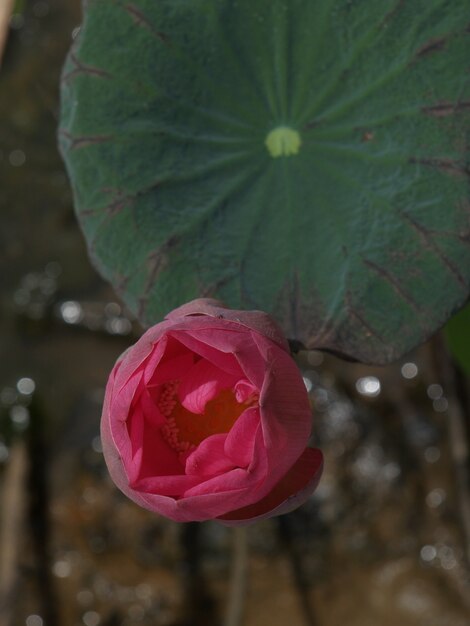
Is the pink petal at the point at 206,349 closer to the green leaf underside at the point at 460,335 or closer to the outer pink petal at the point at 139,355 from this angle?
the outer pink petal at the point at 139,355

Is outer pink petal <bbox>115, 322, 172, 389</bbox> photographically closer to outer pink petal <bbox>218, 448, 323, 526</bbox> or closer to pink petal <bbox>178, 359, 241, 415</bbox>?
pink petal <bbox>178, 359, 241, 415</bbox>

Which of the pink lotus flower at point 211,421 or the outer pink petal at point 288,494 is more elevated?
the pink lotus flower at point 211,421

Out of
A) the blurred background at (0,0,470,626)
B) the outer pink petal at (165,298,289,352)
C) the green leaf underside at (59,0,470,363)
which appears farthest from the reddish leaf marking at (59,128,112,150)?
the blurred background at (0,0,470,626)

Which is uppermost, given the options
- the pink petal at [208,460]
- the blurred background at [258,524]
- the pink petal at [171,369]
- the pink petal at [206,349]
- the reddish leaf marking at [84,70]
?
the reddish leaf marking at [84,70]

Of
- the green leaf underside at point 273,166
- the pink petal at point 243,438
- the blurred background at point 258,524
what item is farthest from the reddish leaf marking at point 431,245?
the blurred background at point 258,524

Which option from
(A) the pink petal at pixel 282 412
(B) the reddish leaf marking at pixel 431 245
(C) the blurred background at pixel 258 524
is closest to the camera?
(A) the pink petal at pixel 282 412

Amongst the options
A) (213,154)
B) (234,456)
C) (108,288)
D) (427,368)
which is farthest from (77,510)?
(234,456)

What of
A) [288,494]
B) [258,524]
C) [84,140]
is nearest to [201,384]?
[288,494]
